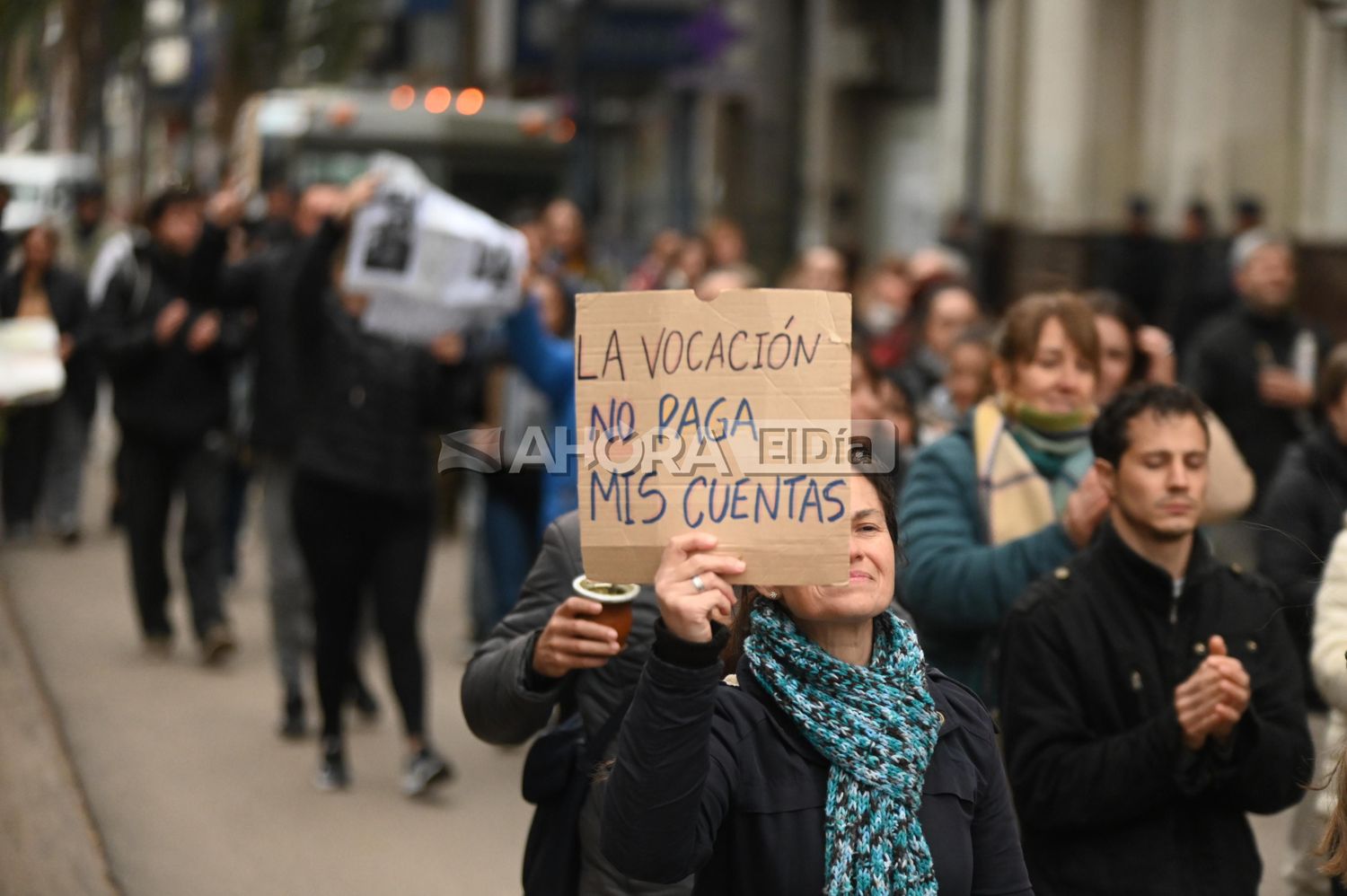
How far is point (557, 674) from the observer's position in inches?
136

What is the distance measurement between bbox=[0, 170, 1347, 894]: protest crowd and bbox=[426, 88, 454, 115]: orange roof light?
5.32m

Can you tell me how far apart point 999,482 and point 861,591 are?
84.6 inches

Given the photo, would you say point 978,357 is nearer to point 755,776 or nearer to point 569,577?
point 569,577

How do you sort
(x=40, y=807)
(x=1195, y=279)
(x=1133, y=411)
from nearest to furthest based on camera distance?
(x=1133, y=411)
(x=40, y=807)
(x=1195, y=279)

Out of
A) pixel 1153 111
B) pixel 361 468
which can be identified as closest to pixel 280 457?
pixel 361 468

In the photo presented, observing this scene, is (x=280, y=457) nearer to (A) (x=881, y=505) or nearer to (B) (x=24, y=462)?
(B) (x=24, y=462)

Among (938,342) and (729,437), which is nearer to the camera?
(729,437)

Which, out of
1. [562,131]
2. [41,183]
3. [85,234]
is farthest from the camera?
[562,131]

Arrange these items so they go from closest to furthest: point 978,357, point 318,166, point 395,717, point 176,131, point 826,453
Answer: point 826,453, point 978,357, point 395,717, point 318,166, point 176,131

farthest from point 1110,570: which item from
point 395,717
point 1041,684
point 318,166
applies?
point 318,166

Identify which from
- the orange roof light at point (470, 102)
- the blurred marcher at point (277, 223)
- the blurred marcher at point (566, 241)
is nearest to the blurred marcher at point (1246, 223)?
the blurred marcher at point (566, 241)

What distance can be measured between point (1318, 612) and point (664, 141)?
25.3m

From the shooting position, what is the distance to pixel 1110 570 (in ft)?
13.2

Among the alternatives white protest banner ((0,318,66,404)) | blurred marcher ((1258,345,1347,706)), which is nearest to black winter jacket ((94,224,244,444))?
white protest banner ((0,318,66,404))
